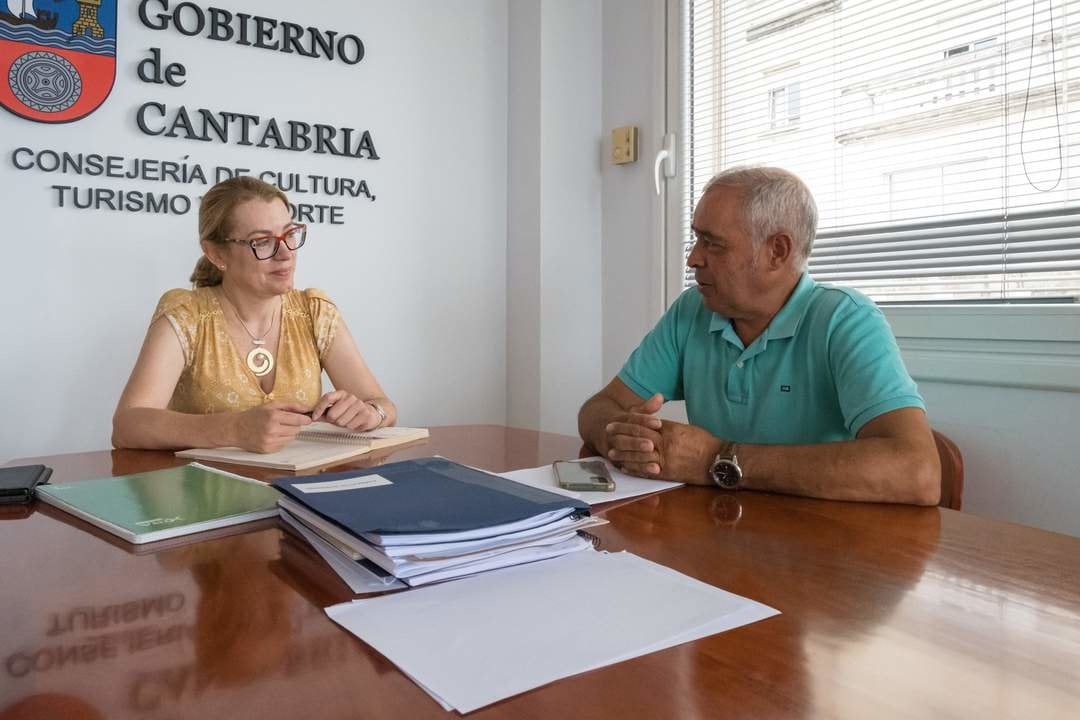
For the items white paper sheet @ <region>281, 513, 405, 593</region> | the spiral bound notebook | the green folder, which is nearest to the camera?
white paper sheet @ <region>281, 513, 405, 593</region>

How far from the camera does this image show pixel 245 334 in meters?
2.14

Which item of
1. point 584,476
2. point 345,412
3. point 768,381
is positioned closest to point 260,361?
point 345,412

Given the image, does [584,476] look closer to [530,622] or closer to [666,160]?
[530,622]

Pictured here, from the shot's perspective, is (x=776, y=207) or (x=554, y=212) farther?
(x=554, y=212)

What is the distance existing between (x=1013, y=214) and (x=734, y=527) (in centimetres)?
158

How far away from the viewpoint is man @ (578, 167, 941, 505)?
4.16 ft

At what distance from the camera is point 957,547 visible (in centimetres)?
97

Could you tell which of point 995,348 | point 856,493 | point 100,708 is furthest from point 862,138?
point 100,708

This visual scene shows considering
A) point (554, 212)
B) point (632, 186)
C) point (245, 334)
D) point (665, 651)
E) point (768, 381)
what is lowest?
point (665, 651)

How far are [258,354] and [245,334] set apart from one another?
69 millimetres

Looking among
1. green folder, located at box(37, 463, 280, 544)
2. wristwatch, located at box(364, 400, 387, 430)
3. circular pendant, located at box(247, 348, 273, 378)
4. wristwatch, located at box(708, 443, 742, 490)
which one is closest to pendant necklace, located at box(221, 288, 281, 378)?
circular pendant, located at box(247, 348, 273, 378)

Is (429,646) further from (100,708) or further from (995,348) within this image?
(995,348)

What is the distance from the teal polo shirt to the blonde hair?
1086 millimetres

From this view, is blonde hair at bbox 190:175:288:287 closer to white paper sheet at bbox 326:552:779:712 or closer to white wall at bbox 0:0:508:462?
white wall at bbox 0:0:508:462
